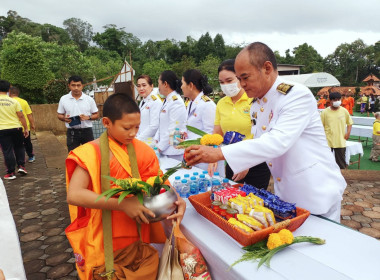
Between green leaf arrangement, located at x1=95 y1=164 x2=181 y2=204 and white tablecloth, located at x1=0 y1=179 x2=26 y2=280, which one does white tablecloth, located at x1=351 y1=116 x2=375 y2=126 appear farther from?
white tablecloth, located at x1=0 y1=179 x2=26 y2=280

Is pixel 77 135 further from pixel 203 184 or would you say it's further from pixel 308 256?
→ pixel 308 256

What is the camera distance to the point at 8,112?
218 inches

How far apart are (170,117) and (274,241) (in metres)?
2.84

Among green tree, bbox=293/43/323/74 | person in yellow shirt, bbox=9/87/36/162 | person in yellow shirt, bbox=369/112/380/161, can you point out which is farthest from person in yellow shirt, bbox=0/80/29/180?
green tree, bbox=293/43/323/74

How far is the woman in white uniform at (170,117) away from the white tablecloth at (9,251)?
6.66 feet

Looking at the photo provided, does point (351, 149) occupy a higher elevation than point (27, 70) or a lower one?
lower

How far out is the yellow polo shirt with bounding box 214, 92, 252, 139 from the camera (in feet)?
9.98

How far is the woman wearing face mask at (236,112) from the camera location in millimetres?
2857

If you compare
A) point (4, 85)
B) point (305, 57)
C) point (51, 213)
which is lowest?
point (51, 213)

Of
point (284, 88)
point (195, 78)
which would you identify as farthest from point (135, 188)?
point (195, 78)

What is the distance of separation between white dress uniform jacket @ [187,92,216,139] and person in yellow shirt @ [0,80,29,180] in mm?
4113

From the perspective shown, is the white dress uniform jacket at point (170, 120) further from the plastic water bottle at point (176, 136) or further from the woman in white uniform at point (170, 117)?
the plastic water bottle at point (176, 136)

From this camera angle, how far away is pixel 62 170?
250 inches

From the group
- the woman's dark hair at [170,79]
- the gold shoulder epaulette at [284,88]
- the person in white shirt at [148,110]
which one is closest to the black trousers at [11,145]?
the person in white shirt at [148,110]
